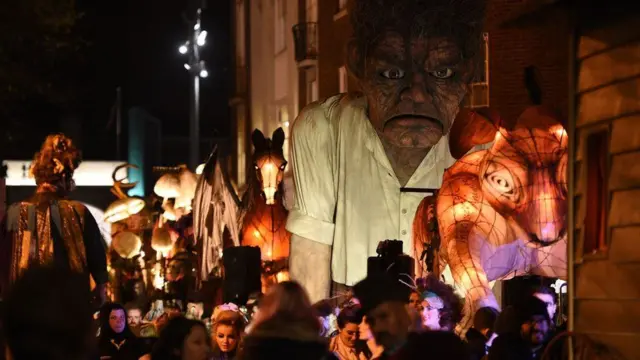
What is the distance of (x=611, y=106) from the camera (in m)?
8.12

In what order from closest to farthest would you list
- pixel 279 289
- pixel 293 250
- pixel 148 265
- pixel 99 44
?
pixel 279 289 < pixel 293 250 < pixel 148 265 < pixel 99 44

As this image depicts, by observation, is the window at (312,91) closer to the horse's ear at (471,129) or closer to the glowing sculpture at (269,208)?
the glowing sculpture at (269,208)

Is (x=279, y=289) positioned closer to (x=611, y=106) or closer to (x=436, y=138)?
(x=611, y=106)

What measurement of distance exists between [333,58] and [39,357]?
88.2 ft

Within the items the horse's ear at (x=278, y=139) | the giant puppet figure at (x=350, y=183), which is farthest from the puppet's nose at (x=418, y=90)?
the horse's ear at (x=278, y=139)

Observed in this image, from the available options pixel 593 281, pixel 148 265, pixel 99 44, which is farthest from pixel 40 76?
pixel 593 281

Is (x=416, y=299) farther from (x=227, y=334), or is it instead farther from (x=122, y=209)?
(x=122, y=209)

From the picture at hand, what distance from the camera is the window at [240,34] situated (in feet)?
130

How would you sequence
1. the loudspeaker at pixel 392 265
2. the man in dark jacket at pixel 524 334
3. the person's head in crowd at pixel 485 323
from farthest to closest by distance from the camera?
1. the person's head in crowd at pixel 485 323
2. the loudspeaker at pixel 392 265
3. the man in dark jacket at pixel 524 334

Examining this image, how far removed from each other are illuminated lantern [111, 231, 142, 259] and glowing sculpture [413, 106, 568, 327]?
1871cm

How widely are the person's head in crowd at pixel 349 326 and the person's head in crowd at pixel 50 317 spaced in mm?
3748

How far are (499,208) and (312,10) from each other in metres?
21.8

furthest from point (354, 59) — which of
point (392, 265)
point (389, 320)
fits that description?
point (389, 320)

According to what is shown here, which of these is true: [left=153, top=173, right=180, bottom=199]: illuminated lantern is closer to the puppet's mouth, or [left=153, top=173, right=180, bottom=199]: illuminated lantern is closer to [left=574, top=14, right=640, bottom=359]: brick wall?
the puppet's mouth
